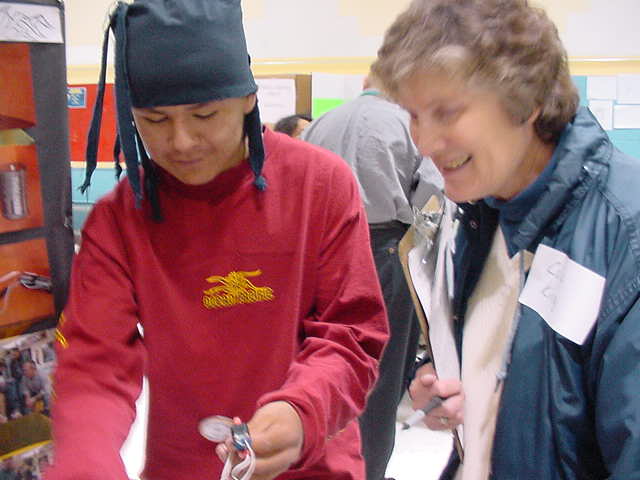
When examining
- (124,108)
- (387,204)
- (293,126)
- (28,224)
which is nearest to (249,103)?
(124,108)

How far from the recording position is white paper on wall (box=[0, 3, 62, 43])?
3.28 feet

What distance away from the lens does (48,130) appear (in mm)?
1091

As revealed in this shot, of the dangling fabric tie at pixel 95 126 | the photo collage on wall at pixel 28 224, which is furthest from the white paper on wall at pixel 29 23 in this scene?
the dangling fabric tie at pixel 95 126

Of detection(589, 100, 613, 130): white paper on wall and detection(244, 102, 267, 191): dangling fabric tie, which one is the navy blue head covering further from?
detection(589, 100, 613, 130): white paper on wall

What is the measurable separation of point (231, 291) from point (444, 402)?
44 centimetres

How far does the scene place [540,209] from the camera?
3.13ft

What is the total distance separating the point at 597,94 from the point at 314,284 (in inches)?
141

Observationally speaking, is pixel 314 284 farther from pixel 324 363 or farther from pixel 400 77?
pixel 400 77

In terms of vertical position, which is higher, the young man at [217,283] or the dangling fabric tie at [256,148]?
the dangling fabric tie at [256,148]

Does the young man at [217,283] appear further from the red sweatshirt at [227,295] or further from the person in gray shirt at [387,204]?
the person in gray shirt at [387,204]

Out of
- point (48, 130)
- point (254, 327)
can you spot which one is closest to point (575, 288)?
point (254, 327)

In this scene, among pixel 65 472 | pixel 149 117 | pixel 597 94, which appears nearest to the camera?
pixel 65 472

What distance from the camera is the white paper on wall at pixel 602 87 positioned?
3.96m

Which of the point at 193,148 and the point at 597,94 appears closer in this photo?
the point at 193,148
